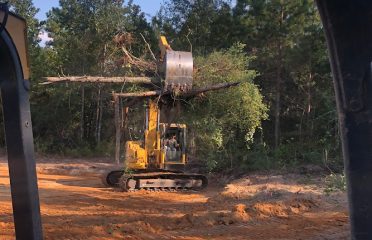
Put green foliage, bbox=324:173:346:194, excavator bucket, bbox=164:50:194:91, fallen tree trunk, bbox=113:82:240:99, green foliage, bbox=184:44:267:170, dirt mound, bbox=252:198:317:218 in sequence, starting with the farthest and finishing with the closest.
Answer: green foliage, bbox=184:44:267:170 → fallen tree trunk, bbox=113:82:240:99 → excavator bucket, bbox=164:50:194:91 → green foliage, bbox=324:173:346:194 → dirt mound, bbox=252:198:317:218

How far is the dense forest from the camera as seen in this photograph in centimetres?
1878

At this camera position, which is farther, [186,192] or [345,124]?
[186,192]

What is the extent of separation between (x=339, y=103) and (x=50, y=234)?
644 cm

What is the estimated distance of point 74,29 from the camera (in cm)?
3647

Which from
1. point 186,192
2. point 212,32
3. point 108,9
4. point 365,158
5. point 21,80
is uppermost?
point 108,9

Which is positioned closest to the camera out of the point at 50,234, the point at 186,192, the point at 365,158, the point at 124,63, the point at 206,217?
the point at 365,158

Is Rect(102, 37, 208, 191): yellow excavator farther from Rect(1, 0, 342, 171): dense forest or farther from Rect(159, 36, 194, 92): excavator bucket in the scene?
Rect(1, 0, 342, 171): dense forest

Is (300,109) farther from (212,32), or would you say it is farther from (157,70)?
(157,70)

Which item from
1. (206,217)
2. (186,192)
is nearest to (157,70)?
(186,192)

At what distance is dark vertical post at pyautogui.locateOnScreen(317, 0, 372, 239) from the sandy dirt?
4536 millimetres

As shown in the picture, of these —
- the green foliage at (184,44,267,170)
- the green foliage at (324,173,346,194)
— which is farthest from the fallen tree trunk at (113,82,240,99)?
the green foliage at (324,173,346,194)

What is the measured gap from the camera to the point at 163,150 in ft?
57.1

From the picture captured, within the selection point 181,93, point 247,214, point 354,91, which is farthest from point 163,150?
point 354,91

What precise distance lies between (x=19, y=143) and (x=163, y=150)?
1423cm
